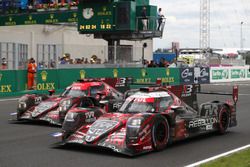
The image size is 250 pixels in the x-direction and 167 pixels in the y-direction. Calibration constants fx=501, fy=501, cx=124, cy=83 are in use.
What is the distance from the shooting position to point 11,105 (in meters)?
19.2

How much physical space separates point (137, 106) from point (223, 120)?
9.73ft

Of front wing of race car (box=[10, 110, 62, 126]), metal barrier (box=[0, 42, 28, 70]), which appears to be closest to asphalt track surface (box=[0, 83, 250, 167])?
front wing of race car (box=[10, 110, 62, 126])

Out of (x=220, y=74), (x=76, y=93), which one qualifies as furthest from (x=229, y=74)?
(x=76, y=93)

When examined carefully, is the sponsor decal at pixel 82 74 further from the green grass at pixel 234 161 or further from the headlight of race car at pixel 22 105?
the green grass at pixel 234 161

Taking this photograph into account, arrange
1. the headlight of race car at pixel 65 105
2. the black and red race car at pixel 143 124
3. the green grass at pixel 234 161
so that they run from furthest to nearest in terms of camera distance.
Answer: the headlight of race car at pixel 65 105 < the black and red race car at pixel 143 124 < the green grass at pixel 234 161

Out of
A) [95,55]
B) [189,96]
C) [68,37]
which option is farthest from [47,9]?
[189,96]

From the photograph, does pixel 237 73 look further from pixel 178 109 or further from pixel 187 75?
pixel 178 109

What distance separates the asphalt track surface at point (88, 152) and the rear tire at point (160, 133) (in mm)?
153

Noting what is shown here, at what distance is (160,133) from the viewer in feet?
32.2

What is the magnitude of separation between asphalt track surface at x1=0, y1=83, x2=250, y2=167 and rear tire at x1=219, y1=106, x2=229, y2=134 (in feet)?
0.57

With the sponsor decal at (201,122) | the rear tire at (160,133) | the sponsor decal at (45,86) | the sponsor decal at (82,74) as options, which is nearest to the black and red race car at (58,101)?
the sponsor decal at (201,122)

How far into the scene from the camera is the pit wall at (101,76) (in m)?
23.3

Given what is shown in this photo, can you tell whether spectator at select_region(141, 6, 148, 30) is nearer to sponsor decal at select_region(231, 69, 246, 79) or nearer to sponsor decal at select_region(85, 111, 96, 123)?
sponsor decal at select_region(85, 111, 96, 123)

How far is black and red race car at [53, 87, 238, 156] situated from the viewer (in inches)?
364
